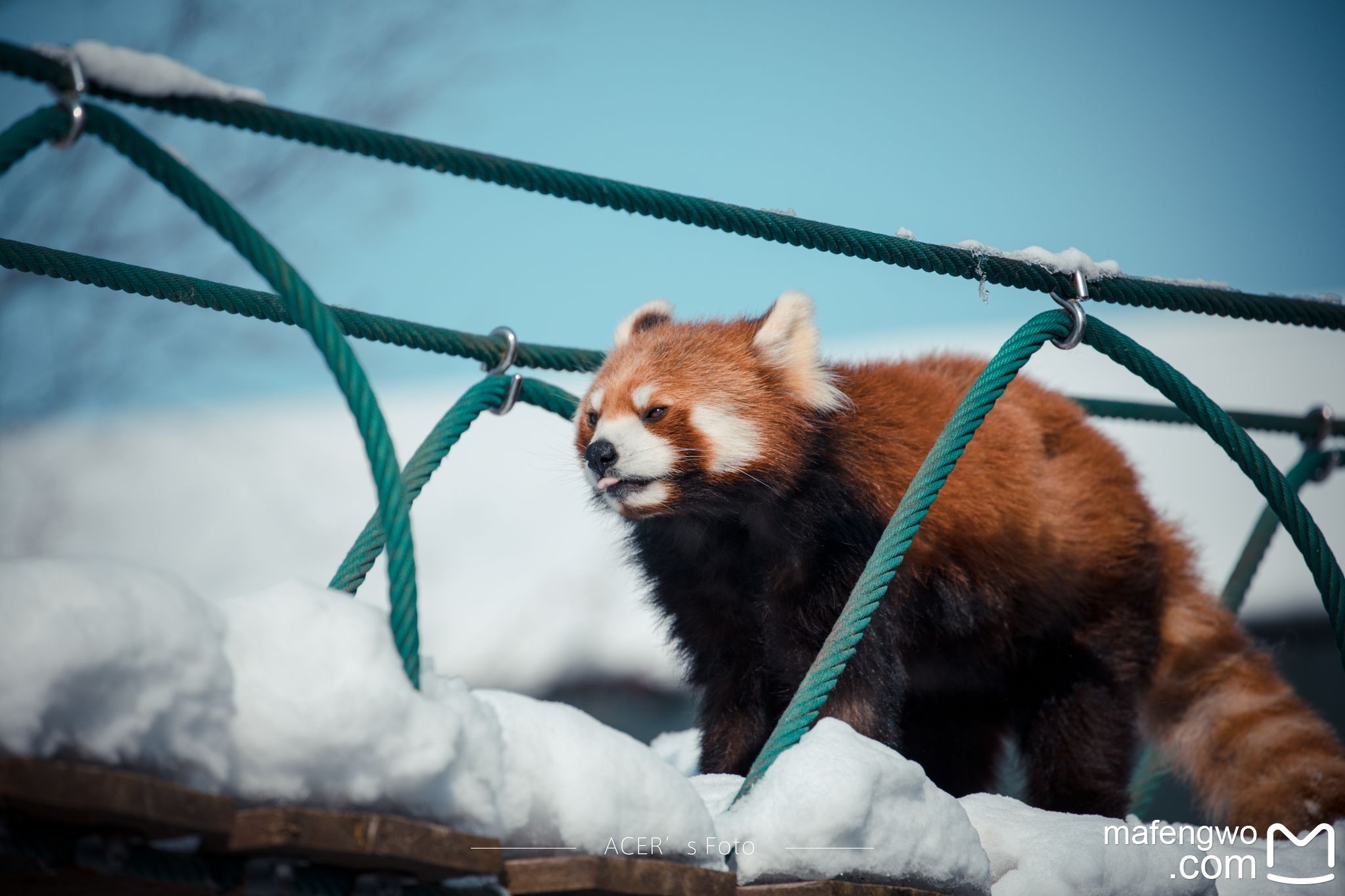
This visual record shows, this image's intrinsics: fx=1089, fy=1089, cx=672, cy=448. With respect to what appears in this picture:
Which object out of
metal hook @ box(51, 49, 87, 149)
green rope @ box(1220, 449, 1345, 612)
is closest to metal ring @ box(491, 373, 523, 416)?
metal hook @ box(51, 49, 87, 149)

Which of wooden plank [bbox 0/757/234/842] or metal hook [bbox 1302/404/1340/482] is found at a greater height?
metal hook [bbox 1302/404/1340/482]

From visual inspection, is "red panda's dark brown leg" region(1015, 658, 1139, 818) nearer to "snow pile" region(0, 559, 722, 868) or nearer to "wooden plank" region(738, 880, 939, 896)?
"wooden plank" region(738, 880, 939, 896)

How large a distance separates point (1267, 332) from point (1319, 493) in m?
1.93

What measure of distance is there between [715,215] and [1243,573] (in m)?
3.05

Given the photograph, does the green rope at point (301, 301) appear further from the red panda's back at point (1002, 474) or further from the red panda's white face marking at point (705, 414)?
the red panda's back at point (1002, 474)

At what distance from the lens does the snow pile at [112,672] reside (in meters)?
1.25

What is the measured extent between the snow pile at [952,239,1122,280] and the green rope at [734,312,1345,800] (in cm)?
14

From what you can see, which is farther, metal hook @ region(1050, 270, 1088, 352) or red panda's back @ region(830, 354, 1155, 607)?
red panda's back @ region(830, 354, 1155, 607)

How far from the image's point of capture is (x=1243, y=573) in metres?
4.41

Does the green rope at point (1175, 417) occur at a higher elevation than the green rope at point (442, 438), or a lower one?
higher

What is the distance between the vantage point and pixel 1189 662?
3.80 metres

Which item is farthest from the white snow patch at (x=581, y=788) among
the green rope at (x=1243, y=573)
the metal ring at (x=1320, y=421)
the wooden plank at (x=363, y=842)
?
the metal ring at (x=1320, y=421)

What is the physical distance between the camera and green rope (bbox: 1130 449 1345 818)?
3986 millimetres

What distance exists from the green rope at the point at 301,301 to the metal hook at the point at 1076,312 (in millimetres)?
1694
